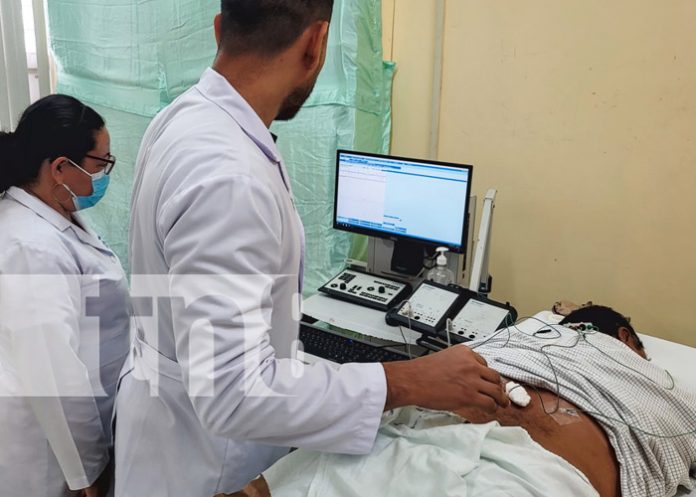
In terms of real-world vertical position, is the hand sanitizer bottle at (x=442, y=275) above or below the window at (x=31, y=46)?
below

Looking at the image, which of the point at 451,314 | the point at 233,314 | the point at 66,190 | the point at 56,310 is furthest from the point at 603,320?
the point at 66,190

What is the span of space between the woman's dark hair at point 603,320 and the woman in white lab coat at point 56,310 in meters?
1.26

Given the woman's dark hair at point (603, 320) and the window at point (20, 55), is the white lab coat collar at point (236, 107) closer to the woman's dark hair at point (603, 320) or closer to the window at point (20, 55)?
the woman's dark hair at point (603, 320)

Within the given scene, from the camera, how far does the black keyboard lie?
1.63 m

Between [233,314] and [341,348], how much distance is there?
1.04 m

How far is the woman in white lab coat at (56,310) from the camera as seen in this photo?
4.11 ft

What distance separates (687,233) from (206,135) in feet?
5.47

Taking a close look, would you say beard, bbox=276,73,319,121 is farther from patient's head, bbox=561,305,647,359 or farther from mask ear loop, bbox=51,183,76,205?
patient's head, bbox=561,305,647,359

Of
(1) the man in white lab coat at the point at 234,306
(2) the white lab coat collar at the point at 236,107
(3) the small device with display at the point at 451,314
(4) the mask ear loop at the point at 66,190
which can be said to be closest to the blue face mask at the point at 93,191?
(4) the mask ear loop at the point at 66,190

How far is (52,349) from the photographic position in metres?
1.25

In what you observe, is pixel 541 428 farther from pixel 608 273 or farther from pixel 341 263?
pixel 341 263

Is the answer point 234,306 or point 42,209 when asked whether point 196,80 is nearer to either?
point 42,209

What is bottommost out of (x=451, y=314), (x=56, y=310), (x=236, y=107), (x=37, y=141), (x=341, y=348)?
(x=341, y=348)

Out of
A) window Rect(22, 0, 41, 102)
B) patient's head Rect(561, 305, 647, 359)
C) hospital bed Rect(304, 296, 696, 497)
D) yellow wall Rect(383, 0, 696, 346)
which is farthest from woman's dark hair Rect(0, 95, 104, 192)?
patient's head Rect(561, 305, 647, 359)
